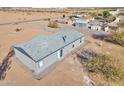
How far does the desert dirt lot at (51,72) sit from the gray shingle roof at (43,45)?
143 cm

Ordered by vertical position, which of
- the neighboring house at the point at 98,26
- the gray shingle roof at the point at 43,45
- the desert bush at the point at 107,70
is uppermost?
the neighboring house at the point at 98,26

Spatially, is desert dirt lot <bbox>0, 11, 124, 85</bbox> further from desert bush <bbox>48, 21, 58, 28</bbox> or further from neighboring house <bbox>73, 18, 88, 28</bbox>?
neighboring house <bbox>73, 18, 88, 28</bbox>

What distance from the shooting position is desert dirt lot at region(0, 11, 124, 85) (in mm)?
11992

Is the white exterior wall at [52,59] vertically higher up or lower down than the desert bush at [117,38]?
lower down

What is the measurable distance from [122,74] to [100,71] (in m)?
1.69

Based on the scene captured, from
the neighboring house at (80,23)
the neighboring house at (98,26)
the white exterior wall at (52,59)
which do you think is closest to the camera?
the white exterior wall at (52,59)

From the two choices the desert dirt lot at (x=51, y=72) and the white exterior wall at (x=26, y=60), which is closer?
the desert dirt lot at (x=51, y=72)

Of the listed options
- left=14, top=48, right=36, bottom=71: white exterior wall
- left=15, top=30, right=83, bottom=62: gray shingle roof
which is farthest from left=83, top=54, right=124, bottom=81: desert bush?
left=14, top=48, right=36, bottom=71: white exterior wall

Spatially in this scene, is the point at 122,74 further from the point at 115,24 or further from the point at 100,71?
the point at 115,24

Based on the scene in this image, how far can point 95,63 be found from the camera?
39.7 ft

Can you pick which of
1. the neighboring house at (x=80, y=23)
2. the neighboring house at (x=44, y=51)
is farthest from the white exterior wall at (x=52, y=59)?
the neighboring house at (x=80, y=23)

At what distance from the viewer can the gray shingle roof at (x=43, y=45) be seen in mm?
12988

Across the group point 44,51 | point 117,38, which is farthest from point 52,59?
point 117,38

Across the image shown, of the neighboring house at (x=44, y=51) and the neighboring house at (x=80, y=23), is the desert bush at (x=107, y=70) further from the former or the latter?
the neighboring house at (x=80, y=23)
